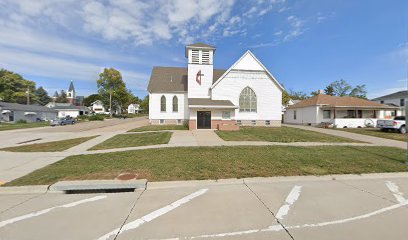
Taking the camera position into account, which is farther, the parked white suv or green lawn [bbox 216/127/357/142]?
the parked white suv

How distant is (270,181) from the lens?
6.07 meters

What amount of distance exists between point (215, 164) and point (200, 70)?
18.8m

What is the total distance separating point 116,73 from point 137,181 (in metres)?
62.2

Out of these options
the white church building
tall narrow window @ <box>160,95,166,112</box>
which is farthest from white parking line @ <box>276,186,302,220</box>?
tall narrow window @ <box>160,95,166,112</box>

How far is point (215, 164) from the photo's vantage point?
25.2 feet

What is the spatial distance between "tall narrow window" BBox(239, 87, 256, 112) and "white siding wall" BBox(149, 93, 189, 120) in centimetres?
766

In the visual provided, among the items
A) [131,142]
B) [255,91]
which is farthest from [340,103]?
[131,142]

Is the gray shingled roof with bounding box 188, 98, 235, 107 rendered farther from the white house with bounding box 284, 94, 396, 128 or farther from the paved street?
the paved street

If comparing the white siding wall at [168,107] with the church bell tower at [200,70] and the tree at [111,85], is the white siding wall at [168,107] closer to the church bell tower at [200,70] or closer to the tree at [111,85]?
the church bell tower at [200,70]

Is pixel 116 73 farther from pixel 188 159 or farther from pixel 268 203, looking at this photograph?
pixel 268 203

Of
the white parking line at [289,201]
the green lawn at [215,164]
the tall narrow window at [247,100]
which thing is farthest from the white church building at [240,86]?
the white parking line at [289,201]

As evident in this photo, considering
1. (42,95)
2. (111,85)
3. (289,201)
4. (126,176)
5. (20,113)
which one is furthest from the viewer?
(42,95)

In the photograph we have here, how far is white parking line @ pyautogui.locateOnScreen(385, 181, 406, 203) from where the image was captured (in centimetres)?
470

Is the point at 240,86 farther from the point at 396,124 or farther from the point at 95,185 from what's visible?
the point at 95,185
